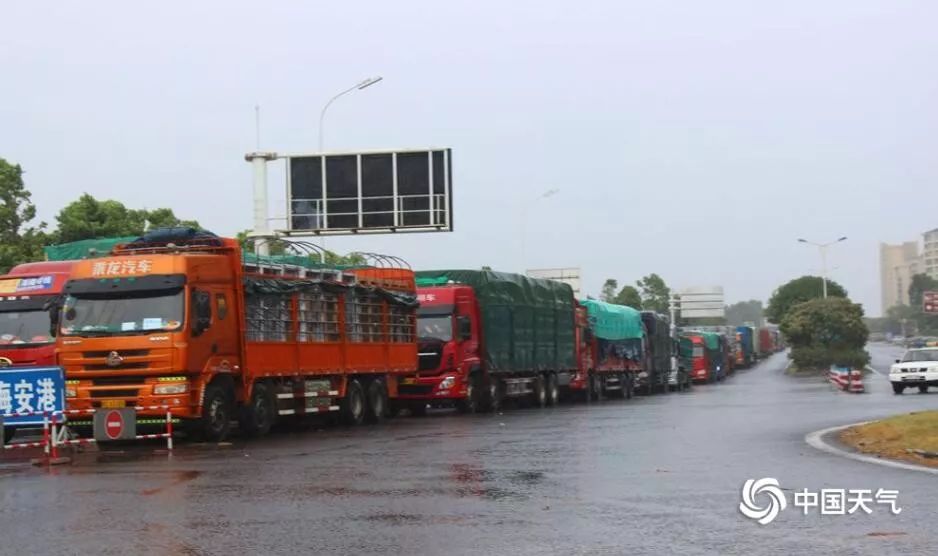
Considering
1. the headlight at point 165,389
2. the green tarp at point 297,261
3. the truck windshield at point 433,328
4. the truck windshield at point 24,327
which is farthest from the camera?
the truck windshield at point 433,328

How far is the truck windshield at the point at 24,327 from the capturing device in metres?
22.7

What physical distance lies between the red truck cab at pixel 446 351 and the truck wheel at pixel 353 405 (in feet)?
10.3

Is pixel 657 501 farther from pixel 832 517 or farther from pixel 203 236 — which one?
pixel 203 236

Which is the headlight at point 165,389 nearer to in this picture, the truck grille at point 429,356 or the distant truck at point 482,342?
the distant truck at point 482,342

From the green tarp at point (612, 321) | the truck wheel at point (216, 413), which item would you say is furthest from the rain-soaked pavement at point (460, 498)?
the green tarp at point (612, 321)

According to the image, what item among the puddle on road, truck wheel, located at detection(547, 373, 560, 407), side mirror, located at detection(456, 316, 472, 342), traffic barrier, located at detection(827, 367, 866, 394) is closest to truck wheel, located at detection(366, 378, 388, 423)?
side mirror, located at detection(456, 316, 472, 342)

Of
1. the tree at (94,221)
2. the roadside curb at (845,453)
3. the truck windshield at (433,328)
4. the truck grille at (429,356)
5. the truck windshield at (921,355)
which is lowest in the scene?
the roadside curb at (845,453)

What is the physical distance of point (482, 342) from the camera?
3017 centimetres

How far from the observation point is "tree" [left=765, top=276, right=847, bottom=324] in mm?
120562

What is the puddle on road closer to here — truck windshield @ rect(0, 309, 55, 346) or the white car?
truck windshield @ rect(0, 309, 55, 346)

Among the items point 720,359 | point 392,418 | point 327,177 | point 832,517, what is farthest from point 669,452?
point 720,359

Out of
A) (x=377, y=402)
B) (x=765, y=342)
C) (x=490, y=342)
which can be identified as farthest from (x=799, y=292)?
(x=377, y=402)

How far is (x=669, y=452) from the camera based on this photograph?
16.1 meters

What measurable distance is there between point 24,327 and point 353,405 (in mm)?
6744
